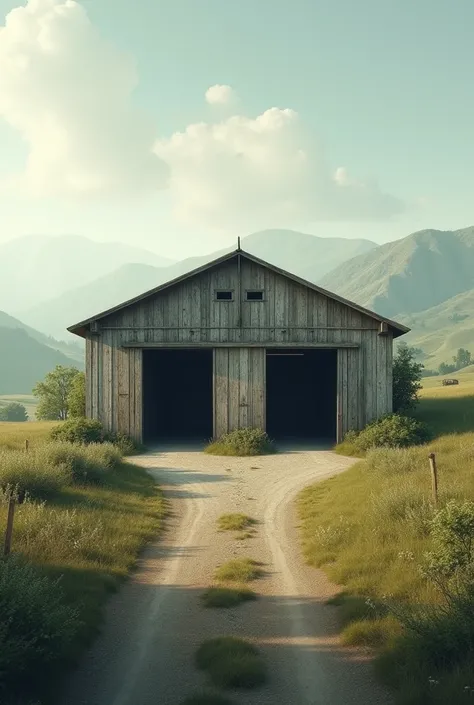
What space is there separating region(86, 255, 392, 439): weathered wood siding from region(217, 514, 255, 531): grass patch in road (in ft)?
43.8

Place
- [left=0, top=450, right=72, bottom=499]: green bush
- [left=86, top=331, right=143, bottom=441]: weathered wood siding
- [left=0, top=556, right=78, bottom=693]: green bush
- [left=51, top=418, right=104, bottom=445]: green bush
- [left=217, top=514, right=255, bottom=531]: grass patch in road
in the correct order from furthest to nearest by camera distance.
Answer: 1. [left=86, top=331, right=143, bottom=441]: weathered wood siding
2. [left=51, top=418, right=104, bottom=445]: green bush
3. [left=0, top=450, right=72, bottom=499]: green bush
4. [left=217, top=514, right=255, bottom=531]: grass patch in road
5. [left=0, top=556, right=78, bottom=693]: green bush

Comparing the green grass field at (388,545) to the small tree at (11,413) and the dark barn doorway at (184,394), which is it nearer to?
the dark barn doorway at (184,394)

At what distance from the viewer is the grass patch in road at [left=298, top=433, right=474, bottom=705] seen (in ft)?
24.5

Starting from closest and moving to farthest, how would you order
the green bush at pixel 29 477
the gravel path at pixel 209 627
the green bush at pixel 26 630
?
the green bush at pixel 26 630 → the gravel path at pixel 209 627 → the green bush at pixel 29 477

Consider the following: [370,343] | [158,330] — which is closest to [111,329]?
[158,330]

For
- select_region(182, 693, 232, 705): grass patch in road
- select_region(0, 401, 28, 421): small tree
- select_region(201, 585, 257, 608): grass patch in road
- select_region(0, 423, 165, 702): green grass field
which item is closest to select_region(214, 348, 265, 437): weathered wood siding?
select_region(0, 423, 165, 702): green grass field

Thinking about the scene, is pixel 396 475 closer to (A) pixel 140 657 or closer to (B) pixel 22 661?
(A) pixel 140 657

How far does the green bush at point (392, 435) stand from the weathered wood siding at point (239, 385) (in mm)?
4602

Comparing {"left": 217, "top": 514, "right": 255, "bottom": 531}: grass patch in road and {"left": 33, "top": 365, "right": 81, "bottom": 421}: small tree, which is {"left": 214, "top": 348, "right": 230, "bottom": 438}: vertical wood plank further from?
{"left": 33, "top": 365, "right": 81, "bottom": 421}: small tree

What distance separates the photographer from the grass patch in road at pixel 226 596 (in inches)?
408

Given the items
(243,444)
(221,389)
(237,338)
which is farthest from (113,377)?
(243,444)

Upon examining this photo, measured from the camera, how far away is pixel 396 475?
708 inches

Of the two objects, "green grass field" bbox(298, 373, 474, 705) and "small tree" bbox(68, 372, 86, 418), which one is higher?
"small tree" bbox(68, 372, 86, 418)

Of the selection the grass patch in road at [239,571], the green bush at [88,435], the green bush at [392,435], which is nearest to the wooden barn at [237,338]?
the green bush at [88,435]
